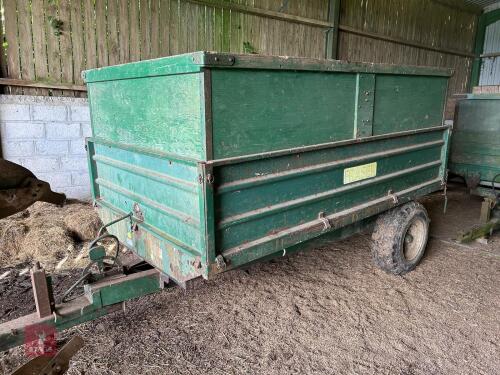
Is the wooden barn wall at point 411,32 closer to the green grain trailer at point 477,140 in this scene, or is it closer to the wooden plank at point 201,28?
the wooden plank at point 201,28

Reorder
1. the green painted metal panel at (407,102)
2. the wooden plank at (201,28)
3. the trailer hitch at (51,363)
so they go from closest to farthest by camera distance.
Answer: the trailer hitch at (51,363), the green painted metal panel at (407,102), the wooden plank at (201,28)

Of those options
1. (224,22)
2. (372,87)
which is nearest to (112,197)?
(372,87)

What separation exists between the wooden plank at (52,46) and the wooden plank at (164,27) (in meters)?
1.65

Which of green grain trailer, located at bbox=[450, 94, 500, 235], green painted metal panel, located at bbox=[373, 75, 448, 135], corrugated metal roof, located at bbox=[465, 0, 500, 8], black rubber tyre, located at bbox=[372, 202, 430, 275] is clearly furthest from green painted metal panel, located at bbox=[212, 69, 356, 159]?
corrugated metal roof, located at bbox=[465, 0, 500, 8]

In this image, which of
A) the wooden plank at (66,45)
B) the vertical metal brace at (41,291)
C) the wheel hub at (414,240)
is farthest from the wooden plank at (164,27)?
the vertical metal brace at (41,291)

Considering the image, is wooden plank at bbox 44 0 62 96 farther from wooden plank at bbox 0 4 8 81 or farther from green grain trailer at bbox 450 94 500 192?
green grain trailer at bbox 450 94 500 192

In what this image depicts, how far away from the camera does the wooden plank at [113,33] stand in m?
5.97

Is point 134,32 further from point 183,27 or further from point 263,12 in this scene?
point 263,12

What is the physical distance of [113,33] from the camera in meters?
6.07

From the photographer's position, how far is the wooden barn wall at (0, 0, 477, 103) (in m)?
5.40

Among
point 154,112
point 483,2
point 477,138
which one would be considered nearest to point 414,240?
point 477,138

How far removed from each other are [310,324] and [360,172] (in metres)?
1.25

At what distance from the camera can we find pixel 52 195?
2.01 m

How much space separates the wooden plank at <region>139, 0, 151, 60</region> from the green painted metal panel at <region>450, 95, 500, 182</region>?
4.99 metres
